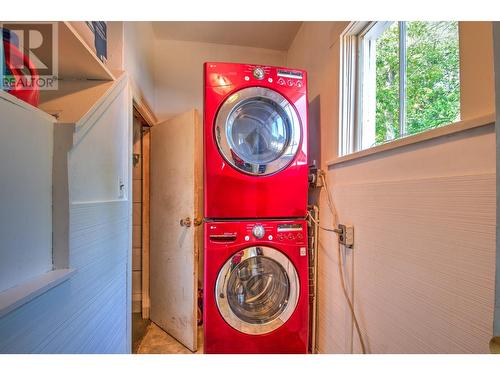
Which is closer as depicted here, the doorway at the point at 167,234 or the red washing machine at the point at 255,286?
the red washing machine at the point at 255,286

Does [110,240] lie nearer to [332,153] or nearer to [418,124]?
[332,153]

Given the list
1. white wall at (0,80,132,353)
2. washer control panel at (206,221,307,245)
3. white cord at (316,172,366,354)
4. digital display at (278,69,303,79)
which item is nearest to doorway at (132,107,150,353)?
white wall at (0,80,132,353)

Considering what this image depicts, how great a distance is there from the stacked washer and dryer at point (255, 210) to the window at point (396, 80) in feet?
0.98

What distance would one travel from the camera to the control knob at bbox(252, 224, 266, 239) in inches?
48.9

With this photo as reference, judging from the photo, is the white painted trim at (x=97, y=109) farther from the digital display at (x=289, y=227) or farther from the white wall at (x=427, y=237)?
the white wall at (x=427, y=237)

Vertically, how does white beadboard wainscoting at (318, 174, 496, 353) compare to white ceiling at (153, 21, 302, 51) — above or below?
below

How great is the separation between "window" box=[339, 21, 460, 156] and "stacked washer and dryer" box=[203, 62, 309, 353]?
30cm

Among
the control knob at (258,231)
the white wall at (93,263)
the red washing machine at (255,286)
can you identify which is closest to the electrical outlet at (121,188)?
the white wall at (93,263)

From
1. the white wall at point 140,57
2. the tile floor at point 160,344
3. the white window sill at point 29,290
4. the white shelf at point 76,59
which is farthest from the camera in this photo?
the tile floor at point 160,344

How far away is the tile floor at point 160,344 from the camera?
1.55 metres

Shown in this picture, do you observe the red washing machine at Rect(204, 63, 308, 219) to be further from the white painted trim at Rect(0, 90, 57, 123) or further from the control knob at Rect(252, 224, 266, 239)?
the white painted trim at Rect(0, 90, 57, 123)
